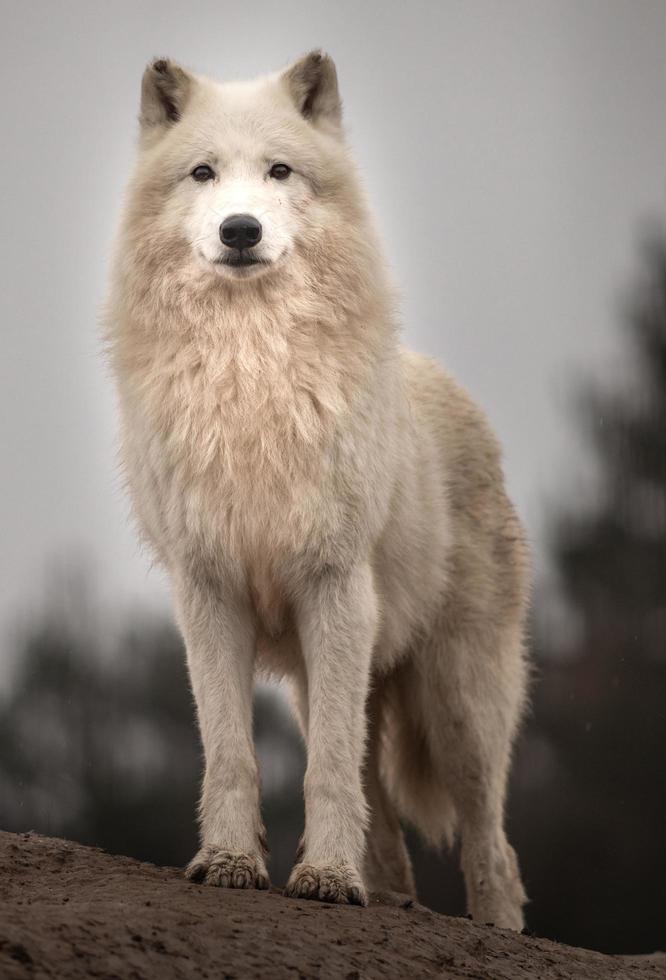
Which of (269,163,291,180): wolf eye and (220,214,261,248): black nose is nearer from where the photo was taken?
(220,214,261,248): black nose

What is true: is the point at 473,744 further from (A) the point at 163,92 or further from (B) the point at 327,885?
(A) the point at 163,92

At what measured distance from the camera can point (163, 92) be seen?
546 cm

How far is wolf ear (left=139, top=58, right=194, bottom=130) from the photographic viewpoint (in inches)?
212

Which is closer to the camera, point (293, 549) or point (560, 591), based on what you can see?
point (293, 549)

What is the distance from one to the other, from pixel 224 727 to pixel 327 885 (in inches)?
26.0

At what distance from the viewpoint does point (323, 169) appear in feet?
17.2

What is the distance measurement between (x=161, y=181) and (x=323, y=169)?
606 mm

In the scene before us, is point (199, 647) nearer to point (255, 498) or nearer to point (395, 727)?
point (255, 498)

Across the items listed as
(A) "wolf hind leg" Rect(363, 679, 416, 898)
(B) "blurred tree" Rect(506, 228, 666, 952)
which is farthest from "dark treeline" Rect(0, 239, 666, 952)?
(A) "wolf hind leg" Rect(363, 679, 416, 898)

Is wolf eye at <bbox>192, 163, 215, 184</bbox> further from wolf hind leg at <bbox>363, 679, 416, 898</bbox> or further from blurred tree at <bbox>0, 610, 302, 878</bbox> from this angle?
blurred tree at <bbox>0, 610, 302, 878</bbox>

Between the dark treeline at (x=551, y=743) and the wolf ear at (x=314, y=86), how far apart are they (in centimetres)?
1046

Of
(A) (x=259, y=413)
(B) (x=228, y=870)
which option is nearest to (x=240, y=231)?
(A) (x=259, y=413)

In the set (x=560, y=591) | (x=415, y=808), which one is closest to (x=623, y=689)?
(x=560, y=591)

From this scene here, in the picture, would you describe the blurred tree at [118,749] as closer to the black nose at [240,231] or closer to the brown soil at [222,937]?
the brown soil at [222,937]
